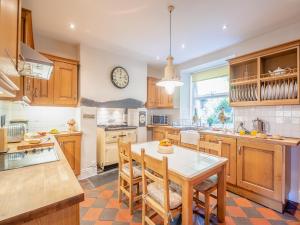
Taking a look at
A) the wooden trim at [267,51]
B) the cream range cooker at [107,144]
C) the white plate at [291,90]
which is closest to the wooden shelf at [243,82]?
the wooden trim at [267,51]

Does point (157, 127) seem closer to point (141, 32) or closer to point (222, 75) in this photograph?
point (222, 75)

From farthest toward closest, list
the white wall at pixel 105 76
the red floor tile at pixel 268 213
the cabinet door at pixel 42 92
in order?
1. the white wall at pixel 105 76
2. the cabinet door at pixel 42 92
3. the red floor tile at pixel 268 213

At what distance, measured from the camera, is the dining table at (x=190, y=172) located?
4.36ft

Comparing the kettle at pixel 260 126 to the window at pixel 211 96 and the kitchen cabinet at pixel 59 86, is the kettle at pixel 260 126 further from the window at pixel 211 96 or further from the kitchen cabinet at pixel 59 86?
the kitchen cabinet at pixel 59 86

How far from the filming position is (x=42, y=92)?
2807 millimetres

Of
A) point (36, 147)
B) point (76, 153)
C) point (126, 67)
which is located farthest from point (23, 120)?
point (126, 67)

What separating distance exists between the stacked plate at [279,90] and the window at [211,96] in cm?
100

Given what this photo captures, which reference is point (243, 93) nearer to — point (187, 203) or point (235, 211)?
point (235, 211)

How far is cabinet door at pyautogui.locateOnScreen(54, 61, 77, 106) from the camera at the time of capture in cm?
294

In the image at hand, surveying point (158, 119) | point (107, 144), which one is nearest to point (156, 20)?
point (107, 144)

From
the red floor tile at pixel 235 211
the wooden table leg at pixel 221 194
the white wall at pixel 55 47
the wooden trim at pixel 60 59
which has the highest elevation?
the white wall at pixel 55 47

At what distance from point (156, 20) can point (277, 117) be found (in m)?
2.40

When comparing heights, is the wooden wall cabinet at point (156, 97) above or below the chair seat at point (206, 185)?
above

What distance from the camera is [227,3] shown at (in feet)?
6.33
